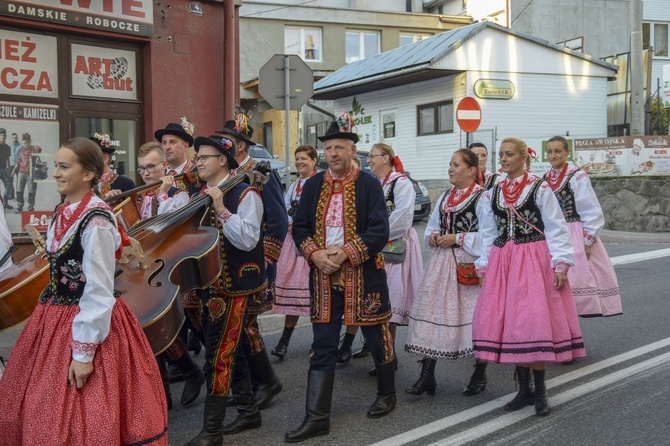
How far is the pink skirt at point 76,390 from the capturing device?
322cm

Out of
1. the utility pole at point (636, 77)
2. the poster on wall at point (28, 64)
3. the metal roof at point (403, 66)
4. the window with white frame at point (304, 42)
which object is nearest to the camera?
the poster on wall at point (28, 64)

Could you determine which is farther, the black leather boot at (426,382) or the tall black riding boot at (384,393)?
the black leather boot at (426,382)

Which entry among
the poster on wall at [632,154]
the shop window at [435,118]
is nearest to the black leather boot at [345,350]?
the poster on wall at [632,154]

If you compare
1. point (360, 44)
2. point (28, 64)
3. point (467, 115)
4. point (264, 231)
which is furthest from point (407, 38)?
point (264, 231)

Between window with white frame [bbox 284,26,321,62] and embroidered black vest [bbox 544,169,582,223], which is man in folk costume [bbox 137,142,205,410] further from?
window with white frame [bbox 284,26,321,62]

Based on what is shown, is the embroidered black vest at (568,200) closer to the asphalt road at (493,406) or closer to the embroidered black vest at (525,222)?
the asphalt road at (493,406)

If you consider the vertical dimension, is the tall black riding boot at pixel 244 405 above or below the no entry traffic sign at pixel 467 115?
below

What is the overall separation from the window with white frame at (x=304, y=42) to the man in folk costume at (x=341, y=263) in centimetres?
3039

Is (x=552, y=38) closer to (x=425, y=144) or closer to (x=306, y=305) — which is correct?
(x=425, y=144)

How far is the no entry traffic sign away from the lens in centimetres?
1488

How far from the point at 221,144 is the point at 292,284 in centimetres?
273

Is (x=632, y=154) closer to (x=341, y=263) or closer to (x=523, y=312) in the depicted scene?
(x=523, y=312)

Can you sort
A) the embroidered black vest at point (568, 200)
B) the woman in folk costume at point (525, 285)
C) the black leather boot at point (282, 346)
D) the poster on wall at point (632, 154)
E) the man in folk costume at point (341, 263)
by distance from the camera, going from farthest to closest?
1. the poster on wall at point (632, 154)
2. the embroidered black vest at point (568, 200)
3. the black leather boot at point (282, 346)
4. the woman in folk costume at point (525, 285)
5. the man in folk costume at point (341, 263)

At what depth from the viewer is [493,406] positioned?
5348 millimetres
